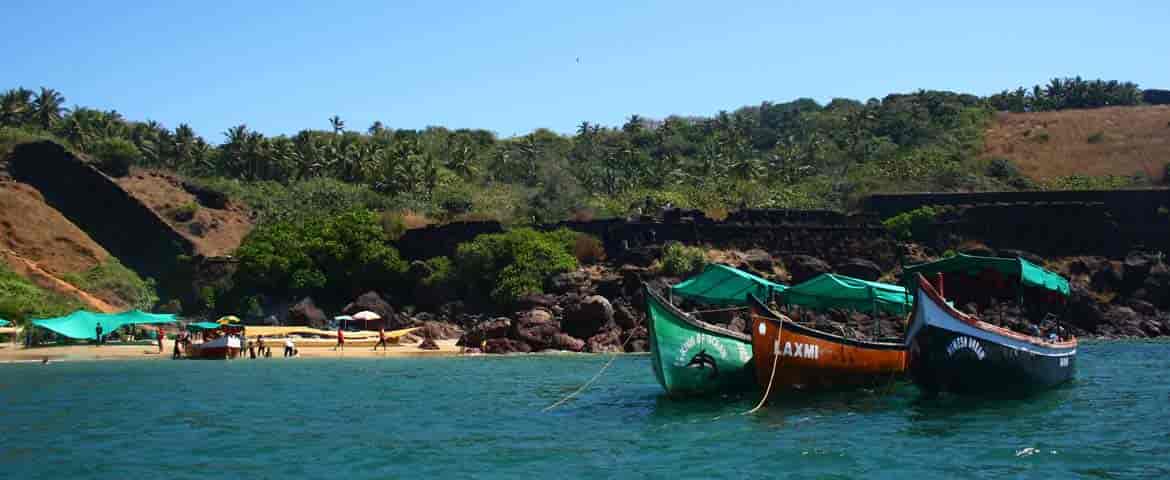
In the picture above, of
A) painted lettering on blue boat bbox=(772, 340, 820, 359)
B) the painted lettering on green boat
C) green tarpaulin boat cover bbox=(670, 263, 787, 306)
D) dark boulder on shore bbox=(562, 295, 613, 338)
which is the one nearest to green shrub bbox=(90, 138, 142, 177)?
dark boulder on shore bbox=(562, 295, 613, 338)

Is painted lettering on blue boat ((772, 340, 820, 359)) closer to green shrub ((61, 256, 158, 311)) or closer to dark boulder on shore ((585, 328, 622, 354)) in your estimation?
dark boulder on shore ((585, 328, 622, 354))

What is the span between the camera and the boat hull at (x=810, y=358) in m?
23.9

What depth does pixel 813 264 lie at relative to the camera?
57750 mm

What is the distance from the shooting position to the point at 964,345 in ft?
78.6

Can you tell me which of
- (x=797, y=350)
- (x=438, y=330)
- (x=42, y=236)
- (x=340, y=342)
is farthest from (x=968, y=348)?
(x=42, y=236)

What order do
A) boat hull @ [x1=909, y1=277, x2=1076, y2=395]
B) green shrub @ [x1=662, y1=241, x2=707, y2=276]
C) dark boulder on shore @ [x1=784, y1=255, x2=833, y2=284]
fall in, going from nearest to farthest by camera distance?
boat hull @ [x1=909, y1=277, x2=1076, y2=395] → green shrub @ [x1=662, y1=241, x2=707, y2=276] → dark boulder on shore @ [x1=784, y1=255, x2=833, y2=284]

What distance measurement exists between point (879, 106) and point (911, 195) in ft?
166

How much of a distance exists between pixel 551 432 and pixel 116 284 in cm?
4954

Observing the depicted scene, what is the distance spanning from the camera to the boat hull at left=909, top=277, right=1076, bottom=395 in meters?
23.6

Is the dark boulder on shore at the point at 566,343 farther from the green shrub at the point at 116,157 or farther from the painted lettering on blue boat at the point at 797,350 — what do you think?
the green shrub at the point at 116,157

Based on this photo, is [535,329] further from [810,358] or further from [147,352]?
[810,358]

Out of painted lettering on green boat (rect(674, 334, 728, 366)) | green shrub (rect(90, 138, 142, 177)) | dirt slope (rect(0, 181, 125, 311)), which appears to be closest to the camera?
painted lettering on green boat (rect(674, 334, 728, 366))

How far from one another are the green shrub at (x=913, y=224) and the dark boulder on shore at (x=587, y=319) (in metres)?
25.3

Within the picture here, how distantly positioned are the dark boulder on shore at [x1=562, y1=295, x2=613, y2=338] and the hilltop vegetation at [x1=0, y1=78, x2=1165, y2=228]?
2222 centimetres
